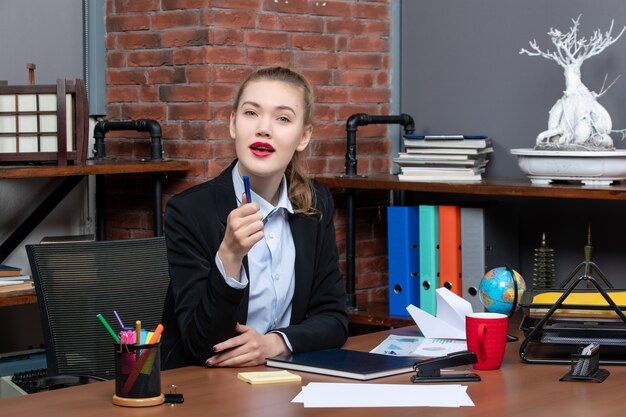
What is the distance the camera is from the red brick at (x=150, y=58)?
140 inches

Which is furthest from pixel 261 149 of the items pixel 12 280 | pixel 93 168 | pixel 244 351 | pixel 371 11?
pixel 371 11

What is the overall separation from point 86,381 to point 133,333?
0.47 metres

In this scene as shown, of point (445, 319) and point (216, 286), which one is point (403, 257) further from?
point (216, 286)

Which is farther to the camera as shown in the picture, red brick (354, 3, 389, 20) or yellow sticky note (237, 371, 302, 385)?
red brick (354, 3, 389, 20)

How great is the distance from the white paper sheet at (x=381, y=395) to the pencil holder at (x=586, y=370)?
224mm

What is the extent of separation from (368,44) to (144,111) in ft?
2.92

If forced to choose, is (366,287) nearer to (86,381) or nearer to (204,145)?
(204,145)

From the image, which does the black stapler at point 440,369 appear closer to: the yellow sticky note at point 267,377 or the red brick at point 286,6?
the yellow sticky note at point 267,377

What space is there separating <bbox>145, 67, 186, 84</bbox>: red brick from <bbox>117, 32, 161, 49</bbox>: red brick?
0.09 m

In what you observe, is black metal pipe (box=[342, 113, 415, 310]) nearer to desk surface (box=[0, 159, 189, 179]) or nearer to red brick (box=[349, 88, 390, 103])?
red brick (box=[349, 88, 390, 103])

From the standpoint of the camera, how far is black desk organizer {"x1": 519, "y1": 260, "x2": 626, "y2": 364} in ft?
6.85

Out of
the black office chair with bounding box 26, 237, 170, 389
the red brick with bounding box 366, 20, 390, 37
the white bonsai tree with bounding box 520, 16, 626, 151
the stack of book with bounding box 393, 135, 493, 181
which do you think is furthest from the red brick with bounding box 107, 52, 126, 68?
the white bonsai tree with bounding box 520, 16, 626, 151

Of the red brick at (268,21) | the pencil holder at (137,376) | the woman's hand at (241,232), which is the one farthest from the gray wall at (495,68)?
the pencil holder at (137,376)

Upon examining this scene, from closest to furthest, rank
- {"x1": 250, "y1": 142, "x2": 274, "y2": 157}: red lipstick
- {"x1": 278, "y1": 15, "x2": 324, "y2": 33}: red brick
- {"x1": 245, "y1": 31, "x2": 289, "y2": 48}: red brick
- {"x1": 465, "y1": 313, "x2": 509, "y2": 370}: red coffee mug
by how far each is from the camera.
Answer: {"x1": 465, "y1": 313, "x2": 509, "y2": 370}: red coffee mug, {"x1": 250, "y1": 142, "x2": 274, "y2": 157}: red lipstick, {"x1": 245, "y1": 31, "x2": 289, "y2": 48}: red brick, {"x1": 278, "y1": 15, "x2": 324, "y2": 33}: red brick
